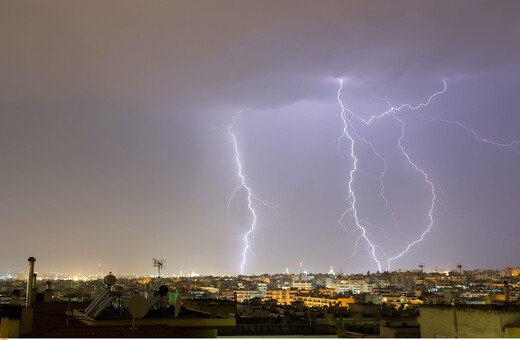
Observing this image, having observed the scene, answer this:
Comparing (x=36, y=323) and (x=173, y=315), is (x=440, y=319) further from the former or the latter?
(x=36, y=323)

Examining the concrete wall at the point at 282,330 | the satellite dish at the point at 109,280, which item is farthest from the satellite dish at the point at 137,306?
the concrete wall at the point at 282,330

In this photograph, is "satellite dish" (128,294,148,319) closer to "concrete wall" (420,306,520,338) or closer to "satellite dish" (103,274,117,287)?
"satellite dish" (103,274,117,287)

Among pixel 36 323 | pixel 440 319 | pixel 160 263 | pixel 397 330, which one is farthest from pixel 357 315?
pixel 36 323

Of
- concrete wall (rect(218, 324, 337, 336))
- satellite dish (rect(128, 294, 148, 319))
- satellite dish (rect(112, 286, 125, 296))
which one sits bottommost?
concrete wall (rect(218, 324, 337, 336))

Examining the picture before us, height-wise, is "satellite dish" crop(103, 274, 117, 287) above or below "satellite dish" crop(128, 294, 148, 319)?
above

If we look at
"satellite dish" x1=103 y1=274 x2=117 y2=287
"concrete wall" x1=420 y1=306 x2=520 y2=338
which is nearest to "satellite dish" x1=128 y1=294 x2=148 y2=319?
"satellite dish" x1=103 y1=274 x2=117 y2=287

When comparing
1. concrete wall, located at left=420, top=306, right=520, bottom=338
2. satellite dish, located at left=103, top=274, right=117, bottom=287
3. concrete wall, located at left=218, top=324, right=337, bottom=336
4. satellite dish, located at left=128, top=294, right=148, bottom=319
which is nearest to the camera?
satellite dish, located at left=128, top=294, right=148, bottom=319

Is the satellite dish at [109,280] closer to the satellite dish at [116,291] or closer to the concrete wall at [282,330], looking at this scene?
the satellite dish at [116,291]

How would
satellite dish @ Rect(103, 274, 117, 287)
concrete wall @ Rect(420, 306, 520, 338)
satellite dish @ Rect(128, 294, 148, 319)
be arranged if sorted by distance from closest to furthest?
1. satellite dish @ Rect(128, 294, 148, 319)
2. concrete wall @ Rect(420, 306, 520, 338)
3. satellite dish @ Rect(103, 274, 117, 287)
